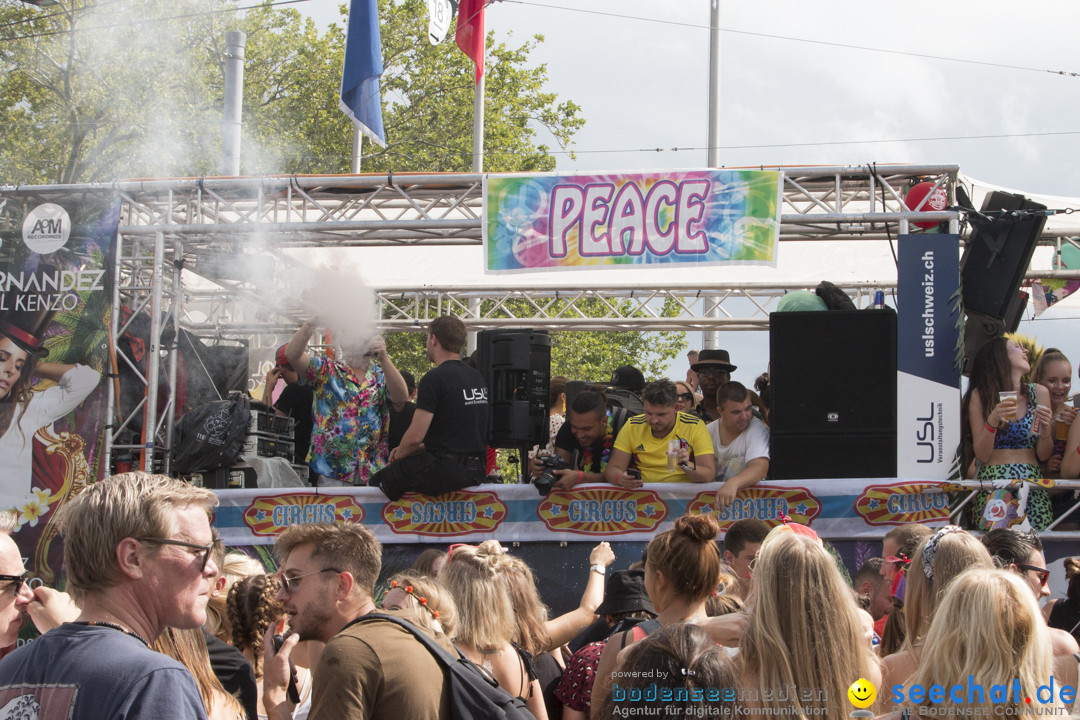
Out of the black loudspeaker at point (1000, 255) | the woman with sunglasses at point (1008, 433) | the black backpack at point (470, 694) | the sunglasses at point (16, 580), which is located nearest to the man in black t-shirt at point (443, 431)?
the woman with sunglasses at point (1008, 433)

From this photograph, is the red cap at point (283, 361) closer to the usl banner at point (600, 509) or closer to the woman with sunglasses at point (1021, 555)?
the usl banner at point (600, 509)

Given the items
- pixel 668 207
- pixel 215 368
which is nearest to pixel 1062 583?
pixel 668 207

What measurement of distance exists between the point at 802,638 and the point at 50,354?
6.54 m

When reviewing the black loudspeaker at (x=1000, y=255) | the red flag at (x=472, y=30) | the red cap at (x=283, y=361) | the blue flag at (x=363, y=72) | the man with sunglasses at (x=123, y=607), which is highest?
the red flag at (x=472, y=30)

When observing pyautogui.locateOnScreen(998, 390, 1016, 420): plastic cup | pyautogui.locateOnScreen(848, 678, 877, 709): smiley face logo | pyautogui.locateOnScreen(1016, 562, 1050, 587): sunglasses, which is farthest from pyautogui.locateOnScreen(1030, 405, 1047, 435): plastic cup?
pyautogui.locateOnScreen(848, 678, 877, 709): smiley face logo

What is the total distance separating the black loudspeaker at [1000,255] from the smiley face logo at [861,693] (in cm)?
481

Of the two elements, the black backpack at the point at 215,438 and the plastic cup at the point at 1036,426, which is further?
the black backpack at the point at 215,438

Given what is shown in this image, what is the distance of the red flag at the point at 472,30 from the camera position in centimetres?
1167

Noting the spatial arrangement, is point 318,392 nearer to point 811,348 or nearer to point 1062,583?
point 811,348

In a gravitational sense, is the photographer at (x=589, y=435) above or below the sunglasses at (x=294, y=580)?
above

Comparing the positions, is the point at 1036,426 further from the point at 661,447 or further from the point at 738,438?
the point at 661,447

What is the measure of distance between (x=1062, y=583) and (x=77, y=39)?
60.4ft

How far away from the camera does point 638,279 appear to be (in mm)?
10906

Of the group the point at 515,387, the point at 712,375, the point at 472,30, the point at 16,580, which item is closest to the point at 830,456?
the point at 712,375
